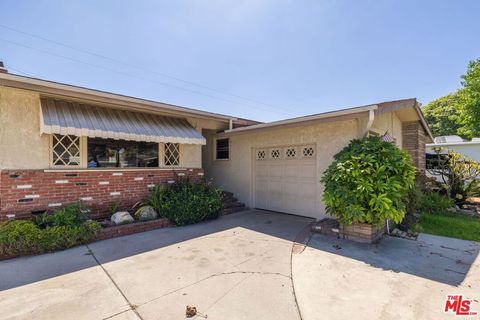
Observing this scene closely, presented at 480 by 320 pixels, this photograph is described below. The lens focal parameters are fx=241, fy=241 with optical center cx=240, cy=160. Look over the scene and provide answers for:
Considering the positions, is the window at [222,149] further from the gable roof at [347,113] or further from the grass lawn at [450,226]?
the grass lawn at [450,226]

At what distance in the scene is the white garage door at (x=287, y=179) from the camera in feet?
26.2

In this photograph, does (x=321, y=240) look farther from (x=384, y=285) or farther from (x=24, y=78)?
(x=24, y=78)

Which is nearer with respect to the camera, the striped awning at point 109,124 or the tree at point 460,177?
the striped awning at point 109,124

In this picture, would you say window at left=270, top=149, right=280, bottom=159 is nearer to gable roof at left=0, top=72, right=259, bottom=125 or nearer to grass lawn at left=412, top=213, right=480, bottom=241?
gable roof at left=0, top=72, right=259, bottom=125

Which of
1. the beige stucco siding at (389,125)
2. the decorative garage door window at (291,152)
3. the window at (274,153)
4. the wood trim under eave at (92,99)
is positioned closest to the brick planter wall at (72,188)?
the wood trim under eave at (92,99)

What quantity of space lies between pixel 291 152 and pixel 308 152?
686mm

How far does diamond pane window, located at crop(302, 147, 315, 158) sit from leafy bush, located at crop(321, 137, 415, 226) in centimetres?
190

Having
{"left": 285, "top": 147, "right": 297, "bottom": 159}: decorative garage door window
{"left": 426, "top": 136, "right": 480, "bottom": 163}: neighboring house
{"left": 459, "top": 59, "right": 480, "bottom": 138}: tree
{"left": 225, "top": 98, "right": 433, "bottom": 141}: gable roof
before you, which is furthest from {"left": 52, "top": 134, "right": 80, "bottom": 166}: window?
{"left": 459, "top": 59, "right": 480, "bottom": 138}: tree

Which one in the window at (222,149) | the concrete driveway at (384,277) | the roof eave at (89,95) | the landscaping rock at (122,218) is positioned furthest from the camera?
the window at (222,149)

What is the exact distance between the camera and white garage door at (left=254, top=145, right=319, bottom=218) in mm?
7988

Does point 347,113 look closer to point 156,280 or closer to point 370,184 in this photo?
point 370,184

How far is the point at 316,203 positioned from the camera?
7.79m

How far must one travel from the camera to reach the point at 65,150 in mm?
6547

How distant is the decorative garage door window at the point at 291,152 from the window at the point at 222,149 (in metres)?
3.00
